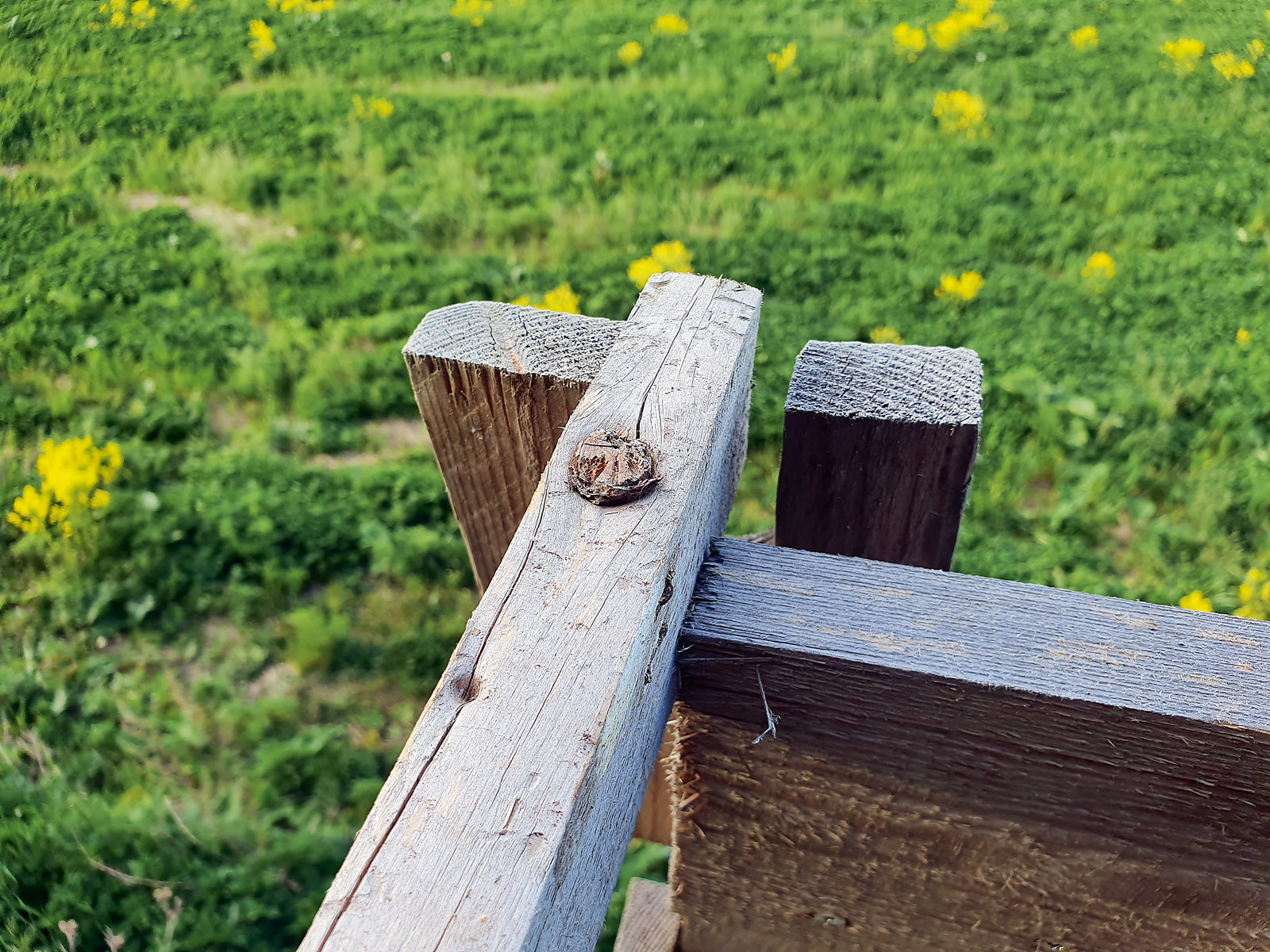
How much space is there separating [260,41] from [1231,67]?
6470mm

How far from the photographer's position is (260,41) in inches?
237

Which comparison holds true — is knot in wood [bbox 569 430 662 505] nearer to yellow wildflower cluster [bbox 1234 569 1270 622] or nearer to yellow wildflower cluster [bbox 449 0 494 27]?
yellow wildflower cluster [bbox 1234 569 1270 622]

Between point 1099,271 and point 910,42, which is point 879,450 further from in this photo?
point 910,42

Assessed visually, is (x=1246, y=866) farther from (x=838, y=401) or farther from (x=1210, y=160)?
(x=1210, y=160)

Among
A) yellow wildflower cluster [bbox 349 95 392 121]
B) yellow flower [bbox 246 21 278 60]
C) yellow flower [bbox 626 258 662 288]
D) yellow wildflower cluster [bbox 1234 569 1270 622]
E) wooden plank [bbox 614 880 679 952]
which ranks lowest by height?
yellow wildflower cluster [bbox 1234 569 1270 622]

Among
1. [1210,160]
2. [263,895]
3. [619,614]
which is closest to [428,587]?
[263,895]

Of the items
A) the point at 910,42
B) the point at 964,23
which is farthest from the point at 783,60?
the point at 964,23

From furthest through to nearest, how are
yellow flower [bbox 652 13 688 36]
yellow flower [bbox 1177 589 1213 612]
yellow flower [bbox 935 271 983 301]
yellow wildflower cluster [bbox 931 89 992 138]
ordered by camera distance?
yellow flower [bbox 652 13 688 36] → yellow wildflower cluster [bbox 931 89 992 138] → yellow flower [bbox 935 271 983 301] → yellow flower [bbox 1177 589 1213 612]

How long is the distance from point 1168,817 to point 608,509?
597 millimetres

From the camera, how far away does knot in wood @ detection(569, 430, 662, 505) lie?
2.52 feet

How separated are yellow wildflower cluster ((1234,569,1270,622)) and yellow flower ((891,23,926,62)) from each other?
4.47 metres

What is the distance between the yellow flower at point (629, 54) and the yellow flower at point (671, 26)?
44 centimetres

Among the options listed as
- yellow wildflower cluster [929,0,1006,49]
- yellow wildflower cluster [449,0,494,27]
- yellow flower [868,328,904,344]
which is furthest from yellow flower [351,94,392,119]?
yellow wildflower cluster [929,0,1006,49]

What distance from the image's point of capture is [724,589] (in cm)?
84
